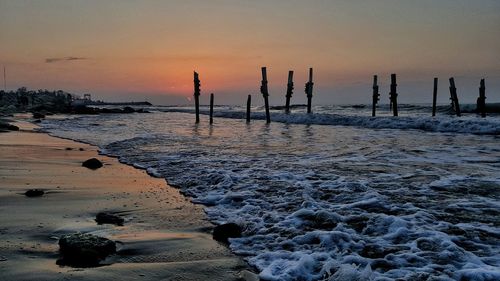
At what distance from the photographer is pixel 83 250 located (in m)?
3.39

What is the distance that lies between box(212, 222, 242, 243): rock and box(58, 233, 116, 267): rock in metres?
1.08

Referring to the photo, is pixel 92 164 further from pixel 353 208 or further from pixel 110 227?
pixel 353 208

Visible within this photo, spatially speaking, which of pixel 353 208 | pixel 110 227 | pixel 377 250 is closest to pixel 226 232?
pixel 110 227

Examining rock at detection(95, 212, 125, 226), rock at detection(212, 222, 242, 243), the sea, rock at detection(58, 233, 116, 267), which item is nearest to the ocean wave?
the sea

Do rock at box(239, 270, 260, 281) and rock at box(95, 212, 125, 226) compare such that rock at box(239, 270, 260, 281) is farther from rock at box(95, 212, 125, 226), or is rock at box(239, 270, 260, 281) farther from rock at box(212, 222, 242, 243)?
rock at box(95, 212, 125, 226)

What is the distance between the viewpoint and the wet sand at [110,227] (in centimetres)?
323

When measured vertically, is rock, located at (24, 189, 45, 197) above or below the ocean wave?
below

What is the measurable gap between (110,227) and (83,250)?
3.48 ft

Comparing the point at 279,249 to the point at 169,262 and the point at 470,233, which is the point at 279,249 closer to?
the point at 169,262

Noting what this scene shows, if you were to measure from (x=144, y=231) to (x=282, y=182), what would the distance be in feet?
9.97

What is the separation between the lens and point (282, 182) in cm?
689

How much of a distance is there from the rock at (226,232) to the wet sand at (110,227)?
95 millimetres

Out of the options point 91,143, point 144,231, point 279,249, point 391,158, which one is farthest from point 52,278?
point 91,143

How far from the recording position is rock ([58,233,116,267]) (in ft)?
11.0
